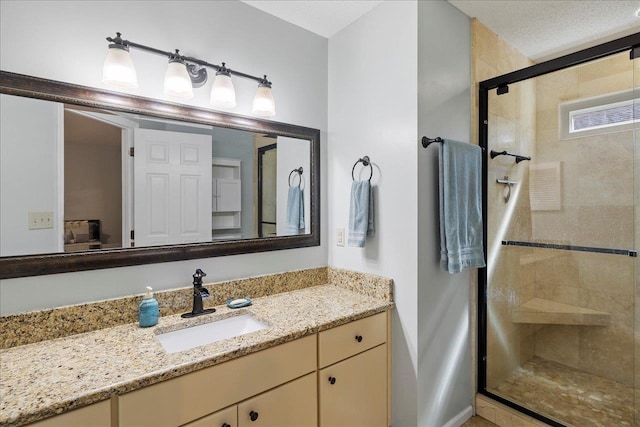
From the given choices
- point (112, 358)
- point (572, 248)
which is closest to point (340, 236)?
point (112, 358)

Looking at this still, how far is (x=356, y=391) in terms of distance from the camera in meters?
1.59

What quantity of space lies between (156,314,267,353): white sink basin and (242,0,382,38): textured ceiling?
1.71 meters

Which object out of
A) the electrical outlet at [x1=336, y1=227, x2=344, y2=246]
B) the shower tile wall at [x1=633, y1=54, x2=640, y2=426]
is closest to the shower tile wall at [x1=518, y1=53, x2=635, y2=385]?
the shower tile wall at [x1=633, y1=54, x2=640, y2=426]

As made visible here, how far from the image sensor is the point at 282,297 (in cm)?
186

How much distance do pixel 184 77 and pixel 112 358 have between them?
119 cm

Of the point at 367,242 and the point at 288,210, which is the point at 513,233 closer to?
the point at 367,242

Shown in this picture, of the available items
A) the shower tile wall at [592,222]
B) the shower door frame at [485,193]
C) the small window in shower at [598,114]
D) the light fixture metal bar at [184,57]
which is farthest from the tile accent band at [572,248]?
the light fixture metal bar at [184,57]

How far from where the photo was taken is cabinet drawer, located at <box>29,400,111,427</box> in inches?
34.0

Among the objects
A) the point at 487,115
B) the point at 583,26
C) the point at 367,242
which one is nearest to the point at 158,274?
the point at 367,242

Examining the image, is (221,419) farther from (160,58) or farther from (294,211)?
(160,58)

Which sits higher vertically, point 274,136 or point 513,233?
point 274,136

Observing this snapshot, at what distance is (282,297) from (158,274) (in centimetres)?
67

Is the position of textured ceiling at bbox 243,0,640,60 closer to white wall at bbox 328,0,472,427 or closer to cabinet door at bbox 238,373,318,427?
white wall at bbox 328,0,472,427

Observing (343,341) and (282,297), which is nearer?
(343,341)
